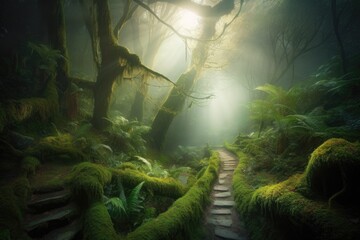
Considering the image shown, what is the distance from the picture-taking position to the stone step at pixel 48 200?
4176 mm

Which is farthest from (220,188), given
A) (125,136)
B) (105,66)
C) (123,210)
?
(105,66)

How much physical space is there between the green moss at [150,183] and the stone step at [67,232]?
1.67 m

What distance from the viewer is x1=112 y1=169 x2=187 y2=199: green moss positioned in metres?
5.75

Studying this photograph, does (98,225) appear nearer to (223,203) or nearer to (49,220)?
(49,220)

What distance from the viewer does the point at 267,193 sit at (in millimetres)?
4930

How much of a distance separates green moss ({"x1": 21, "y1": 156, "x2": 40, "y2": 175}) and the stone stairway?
85 cm

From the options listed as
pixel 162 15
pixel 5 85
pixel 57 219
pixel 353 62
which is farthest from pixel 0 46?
pixel 353 62

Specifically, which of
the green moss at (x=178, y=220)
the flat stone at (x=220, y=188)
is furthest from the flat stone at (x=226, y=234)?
the flat stone at (x=220, y=188)

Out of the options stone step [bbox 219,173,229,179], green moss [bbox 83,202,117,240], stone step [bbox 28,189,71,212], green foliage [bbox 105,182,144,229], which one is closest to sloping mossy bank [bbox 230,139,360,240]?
green foliage [bbox 105,182,144,229]

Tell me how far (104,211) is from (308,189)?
354 cm

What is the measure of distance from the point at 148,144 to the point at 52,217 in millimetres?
8557

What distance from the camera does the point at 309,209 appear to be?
3.63m

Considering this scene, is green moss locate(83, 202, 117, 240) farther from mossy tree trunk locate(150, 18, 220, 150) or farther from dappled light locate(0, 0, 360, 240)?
mossy tree trunk locate(150, 18, 220, 150)

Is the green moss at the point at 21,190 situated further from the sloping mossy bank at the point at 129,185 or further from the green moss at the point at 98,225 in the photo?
the green moss at the point at 98,225
